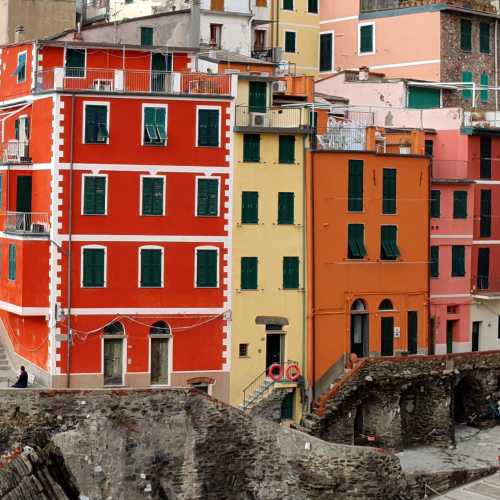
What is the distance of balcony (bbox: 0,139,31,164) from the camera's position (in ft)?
204

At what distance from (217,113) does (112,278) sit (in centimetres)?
792

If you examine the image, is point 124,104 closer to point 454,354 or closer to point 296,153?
point 296,153

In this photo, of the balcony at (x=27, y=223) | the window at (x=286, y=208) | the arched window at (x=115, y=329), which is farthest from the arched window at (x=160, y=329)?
the window at (x=286, y=208)

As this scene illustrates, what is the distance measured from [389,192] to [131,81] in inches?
492

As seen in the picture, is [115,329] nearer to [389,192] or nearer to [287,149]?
[287,149]

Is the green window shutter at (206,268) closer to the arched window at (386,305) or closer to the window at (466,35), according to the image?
the arched window at (386,305)

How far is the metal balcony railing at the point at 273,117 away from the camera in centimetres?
6312

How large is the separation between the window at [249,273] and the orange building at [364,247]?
243 cm

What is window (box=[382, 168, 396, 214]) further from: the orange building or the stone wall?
the stone wall

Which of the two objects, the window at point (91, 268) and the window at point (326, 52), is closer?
the window at point (91, 268)

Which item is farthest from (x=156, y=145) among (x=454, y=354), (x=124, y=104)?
(x=454, y=354)

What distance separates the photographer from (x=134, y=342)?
60.8 m

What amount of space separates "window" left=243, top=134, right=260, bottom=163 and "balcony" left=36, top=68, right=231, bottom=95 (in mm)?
2033

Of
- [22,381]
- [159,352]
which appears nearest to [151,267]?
[159,352]
